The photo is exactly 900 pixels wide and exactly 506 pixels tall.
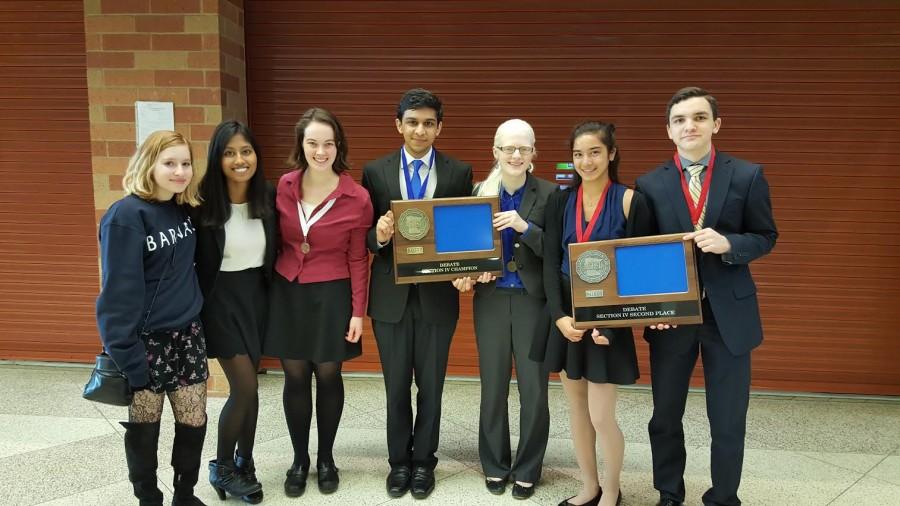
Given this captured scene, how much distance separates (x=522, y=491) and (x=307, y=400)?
1075 mm

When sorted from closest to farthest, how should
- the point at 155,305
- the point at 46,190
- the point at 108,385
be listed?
1. the point at 108,385
2. the point at 155,305
3. the point at 46,190

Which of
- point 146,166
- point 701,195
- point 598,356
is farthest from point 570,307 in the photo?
point 146,166

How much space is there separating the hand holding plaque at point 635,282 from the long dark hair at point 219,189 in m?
1.34

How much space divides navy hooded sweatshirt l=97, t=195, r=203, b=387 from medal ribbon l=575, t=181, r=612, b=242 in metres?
1.55

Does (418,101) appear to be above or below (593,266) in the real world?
above

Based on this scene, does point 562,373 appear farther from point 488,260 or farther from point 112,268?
point 112,268

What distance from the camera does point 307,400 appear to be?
3.00 m

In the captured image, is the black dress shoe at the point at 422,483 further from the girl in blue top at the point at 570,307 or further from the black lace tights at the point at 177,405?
the black lace tights at the point at 177,405

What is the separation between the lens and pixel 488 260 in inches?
109

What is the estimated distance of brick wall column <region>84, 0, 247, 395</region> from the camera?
4160mm

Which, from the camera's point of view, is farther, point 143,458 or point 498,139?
point 498,139

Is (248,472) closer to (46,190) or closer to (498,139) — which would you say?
(498,139)

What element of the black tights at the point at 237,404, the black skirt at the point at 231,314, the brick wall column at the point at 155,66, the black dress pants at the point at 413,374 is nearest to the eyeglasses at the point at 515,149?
the black dress pants at the point at 413,374

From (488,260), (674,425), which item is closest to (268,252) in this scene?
(488,260)
